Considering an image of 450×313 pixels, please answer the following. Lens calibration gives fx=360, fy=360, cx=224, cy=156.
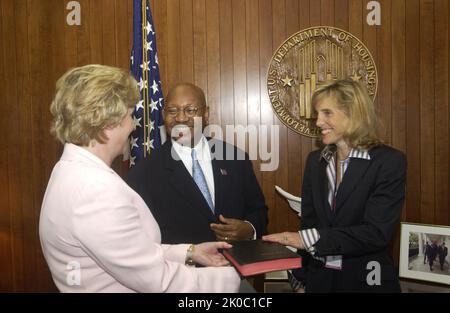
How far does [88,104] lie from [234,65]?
2.27 m

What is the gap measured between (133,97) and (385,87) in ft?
A: 8.84

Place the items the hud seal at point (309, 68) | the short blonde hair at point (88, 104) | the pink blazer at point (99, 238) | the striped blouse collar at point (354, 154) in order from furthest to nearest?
the hud seal at point (309, 68) → the striped blouse collar at point (354, 154) → the short blonde hair at point (88, 104) → the pink blazer at point (99, 238)

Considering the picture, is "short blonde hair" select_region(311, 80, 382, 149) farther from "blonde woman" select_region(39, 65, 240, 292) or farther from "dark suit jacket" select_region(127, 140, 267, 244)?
"blonde woman" select_region(39, 65, 240, 292)

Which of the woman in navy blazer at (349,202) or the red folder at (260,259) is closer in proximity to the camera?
the red folder at (260,259)

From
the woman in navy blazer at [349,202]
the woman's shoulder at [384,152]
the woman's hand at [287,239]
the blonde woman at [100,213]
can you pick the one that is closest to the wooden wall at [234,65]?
the woman in navy blazer at [349,202]

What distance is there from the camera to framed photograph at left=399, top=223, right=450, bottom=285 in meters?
2.85

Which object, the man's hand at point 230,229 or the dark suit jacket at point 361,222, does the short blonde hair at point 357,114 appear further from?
the man's hand at point 230,229

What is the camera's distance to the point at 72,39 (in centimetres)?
331

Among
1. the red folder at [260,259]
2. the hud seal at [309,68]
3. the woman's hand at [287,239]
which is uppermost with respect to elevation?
the hud seal at [309,68]

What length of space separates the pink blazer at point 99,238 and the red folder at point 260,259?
13 centimetres

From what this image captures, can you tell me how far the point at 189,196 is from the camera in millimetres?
2062

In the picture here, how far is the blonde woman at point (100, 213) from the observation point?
1067 millimetres

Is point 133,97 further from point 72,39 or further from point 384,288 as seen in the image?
point 72,39

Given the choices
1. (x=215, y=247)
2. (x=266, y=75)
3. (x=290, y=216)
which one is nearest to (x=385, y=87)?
(x=266, y=75)
